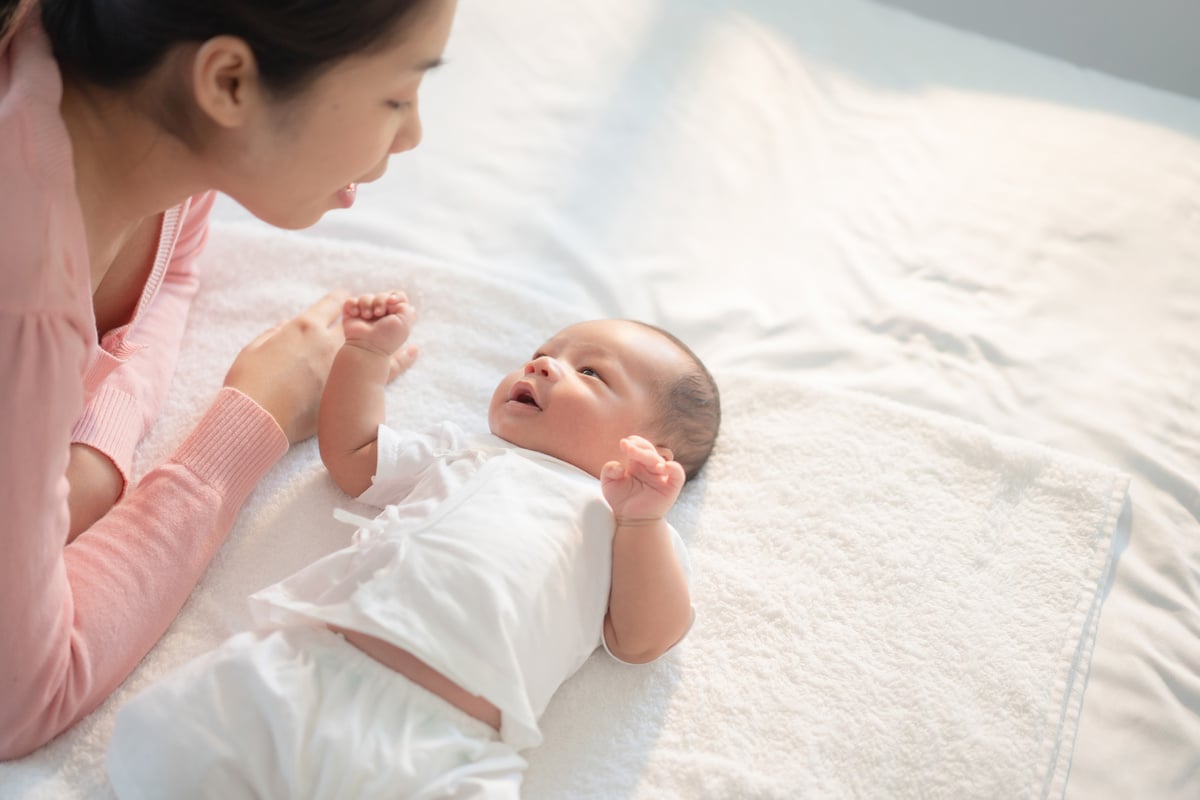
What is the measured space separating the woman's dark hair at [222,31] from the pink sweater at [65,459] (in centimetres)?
3

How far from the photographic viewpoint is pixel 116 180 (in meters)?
0.93

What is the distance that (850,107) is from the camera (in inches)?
68.9

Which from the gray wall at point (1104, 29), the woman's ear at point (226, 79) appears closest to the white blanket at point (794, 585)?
the woman's ear at point (226, 79)

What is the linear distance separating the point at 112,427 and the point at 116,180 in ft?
1.11

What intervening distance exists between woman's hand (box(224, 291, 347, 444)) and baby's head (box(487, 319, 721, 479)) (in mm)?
215

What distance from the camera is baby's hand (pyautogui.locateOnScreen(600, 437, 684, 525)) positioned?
105 cm

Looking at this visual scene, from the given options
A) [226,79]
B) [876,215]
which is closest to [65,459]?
[226,79]

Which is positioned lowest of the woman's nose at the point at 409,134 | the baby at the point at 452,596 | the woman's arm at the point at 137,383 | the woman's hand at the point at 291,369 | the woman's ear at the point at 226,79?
the woman's arm at the point at 137,383

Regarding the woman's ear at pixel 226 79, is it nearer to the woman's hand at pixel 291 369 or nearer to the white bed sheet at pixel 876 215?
the woman's hand at pixel 291 369

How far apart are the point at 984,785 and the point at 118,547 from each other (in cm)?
86

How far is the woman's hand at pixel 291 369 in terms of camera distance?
1.23 meters

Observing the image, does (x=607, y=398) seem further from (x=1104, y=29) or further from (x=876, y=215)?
(x=1104, y=29)

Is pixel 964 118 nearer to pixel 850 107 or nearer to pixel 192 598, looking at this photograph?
pixel 850 107

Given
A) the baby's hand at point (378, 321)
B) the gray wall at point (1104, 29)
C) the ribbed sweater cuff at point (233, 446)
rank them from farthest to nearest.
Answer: the gray wall at point (1104, 29) → the baby's hand at point (378, 321) → the ribbed sweater cuff at point (233, 446)
